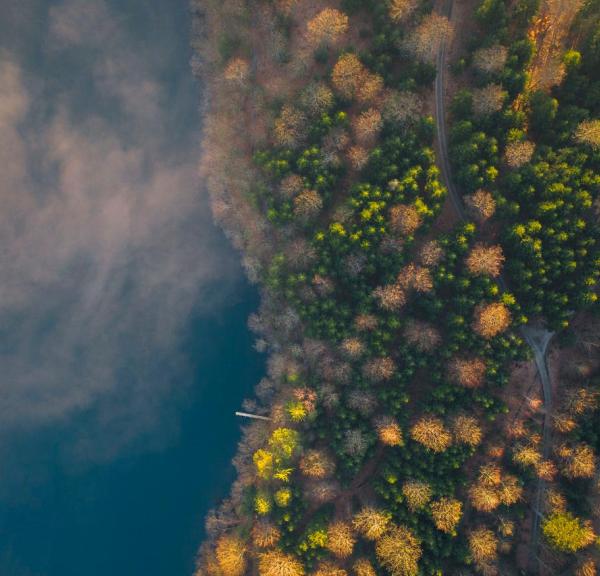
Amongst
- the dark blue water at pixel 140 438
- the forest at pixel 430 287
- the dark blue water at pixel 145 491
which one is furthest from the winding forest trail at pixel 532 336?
the dark blue water at pixel 145 491

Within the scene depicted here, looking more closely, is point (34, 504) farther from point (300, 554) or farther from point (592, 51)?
point (592, 51)

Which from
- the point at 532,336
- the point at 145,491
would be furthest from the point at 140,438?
the point at 532,336

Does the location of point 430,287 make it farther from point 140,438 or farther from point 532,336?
point 140,438

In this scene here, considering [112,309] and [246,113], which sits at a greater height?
[246,113]

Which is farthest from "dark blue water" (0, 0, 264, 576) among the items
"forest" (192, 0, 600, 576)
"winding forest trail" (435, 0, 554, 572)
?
"winding forest trail" (435, 0, 554, 572)

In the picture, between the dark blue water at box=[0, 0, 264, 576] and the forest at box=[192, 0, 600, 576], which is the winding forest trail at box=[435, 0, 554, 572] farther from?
the dark blue water at box=[0, 0, 264, 576]

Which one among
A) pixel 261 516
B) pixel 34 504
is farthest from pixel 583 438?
pixel 34 504
